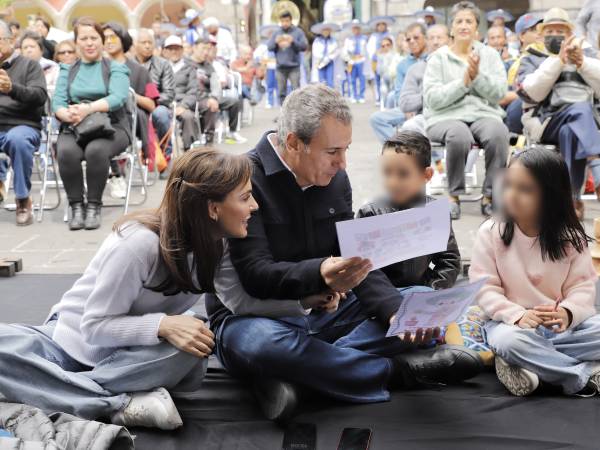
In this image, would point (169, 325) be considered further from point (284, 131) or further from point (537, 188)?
point (537, 188)

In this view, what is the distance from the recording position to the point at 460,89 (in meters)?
6.52

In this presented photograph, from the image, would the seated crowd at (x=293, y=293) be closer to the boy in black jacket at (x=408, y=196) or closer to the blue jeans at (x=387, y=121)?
the boy in black jacket at (x=408, y=196)

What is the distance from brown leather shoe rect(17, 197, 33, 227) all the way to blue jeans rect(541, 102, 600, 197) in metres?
3.95

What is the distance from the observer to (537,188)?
3.28 m

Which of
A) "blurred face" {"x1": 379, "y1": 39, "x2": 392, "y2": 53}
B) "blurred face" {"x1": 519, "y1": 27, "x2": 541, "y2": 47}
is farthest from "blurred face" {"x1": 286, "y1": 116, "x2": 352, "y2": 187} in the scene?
"blurred face" {"x1": 379, "y1": 39, "x2": 392, "y2": 53}

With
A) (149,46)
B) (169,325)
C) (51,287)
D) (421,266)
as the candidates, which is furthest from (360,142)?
(169,325)

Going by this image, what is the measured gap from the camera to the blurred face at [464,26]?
6801 millimetres

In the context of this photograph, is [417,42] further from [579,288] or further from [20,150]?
[579,288]

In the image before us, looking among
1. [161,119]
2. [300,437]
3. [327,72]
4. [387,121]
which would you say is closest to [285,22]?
[327,72]

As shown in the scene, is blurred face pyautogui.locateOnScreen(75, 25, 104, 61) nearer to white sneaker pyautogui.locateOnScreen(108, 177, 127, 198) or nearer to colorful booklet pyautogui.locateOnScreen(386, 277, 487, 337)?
white sneaker pyautogui.locateOnScreen(108, 177, 127, 198)

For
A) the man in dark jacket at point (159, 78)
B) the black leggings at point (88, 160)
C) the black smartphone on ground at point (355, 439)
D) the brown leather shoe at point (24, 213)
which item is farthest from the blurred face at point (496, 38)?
the black smartphone on ground at point (355, 439)

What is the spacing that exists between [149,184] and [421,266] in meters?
5.86

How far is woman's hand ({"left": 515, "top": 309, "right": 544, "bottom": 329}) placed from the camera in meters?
3.18

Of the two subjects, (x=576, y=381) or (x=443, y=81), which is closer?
(x=576, y=381)
